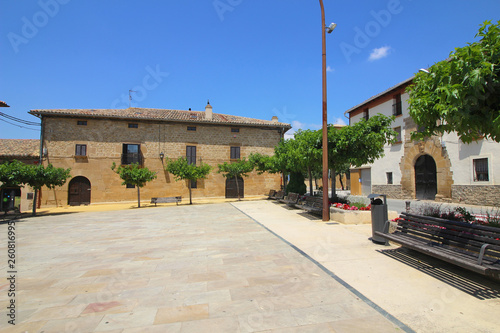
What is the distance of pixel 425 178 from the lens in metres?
18.0

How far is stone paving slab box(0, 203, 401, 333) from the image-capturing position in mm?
2600

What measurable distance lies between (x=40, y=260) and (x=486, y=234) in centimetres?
757

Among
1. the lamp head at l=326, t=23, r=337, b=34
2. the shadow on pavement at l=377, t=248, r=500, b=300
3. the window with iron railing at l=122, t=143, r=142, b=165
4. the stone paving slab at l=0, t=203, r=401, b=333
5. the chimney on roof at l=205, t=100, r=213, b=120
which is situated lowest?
the stone paving slab at l=0, t=203, r=401, b=333

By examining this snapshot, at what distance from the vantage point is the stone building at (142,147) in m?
20.5

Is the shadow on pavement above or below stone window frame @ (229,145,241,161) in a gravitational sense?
below

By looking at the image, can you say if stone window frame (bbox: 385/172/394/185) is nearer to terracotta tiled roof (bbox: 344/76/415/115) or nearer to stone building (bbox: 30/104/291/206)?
terracotta tiled roof (bbox: 344/76/415/115)

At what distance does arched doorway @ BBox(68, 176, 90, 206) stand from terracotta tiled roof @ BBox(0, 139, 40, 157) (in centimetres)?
334

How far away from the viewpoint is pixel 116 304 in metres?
3.08

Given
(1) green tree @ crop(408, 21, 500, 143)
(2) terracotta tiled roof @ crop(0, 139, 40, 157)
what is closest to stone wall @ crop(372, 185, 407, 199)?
(1) green tree @ crop(408, 21, 500, 143)

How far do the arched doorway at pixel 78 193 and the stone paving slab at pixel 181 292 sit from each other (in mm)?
16798

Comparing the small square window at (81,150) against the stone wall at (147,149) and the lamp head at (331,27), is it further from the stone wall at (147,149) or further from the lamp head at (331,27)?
the lamp head at (331,27)

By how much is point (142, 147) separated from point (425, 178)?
2206 cm

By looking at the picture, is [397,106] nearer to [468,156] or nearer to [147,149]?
[468,156]

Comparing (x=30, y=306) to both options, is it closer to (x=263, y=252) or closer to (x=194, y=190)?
(x=263, y=252)
